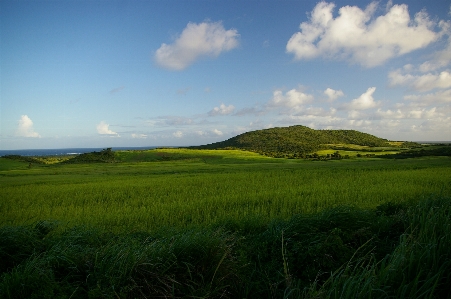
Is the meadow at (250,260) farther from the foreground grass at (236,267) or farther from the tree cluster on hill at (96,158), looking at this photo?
the tree cluster on hill at (96,158)

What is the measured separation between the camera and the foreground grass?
9.93 ft

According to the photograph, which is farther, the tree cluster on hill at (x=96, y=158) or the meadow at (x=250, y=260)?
the tree cluster on hill at (x=96, y=158)

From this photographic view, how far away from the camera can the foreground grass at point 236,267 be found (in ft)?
9.93

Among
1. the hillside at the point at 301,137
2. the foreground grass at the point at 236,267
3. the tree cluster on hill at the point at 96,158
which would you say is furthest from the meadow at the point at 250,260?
the hillside at the point at 301,137

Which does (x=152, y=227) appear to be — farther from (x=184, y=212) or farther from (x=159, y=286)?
(x=159, y=286)

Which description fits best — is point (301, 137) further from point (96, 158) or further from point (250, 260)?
point (250, 260)

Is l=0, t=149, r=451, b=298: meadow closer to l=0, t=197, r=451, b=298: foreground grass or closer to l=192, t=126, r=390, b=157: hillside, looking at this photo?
l=0, t=197, r=451, b=298: foreground grass

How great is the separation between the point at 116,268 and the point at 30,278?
0.98 m

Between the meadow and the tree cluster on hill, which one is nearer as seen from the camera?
the meadow

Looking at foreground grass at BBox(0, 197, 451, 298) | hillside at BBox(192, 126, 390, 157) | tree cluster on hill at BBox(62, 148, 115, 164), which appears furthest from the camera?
hillside at BBox(192, 126, 390, 157)

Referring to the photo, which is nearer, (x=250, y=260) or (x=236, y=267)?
(x=236, y=267)

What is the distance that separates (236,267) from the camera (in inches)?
156

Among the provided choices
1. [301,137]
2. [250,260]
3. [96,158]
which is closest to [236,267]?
[250,260]

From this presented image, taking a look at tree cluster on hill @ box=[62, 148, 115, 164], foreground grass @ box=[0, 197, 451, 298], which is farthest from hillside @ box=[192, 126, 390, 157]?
foreground grass @ box=[0, 197, 451, 298]
